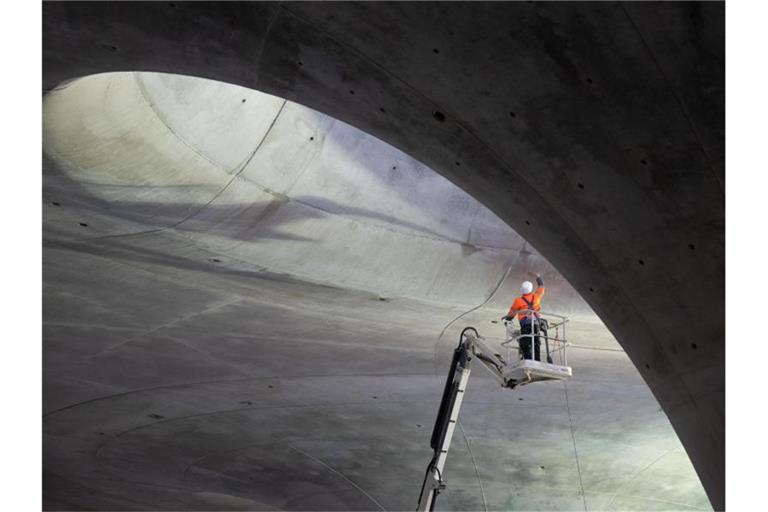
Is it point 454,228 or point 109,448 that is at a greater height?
point 454,228

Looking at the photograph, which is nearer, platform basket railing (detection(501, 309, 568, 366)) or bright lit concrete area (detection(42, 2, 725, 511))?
bright lit concrete area (detection(42, 2, 725, 511))

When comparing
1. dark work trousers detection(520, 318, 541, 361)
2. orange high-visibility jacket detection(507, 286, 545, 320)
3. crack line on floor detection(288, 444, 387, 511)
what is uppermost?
orange high-visibility jacket detection(507, 286, 545, 320)

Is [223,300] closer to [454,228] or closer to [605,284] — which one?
[454,228]

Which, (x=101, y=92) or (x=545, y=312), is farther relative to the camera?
(x=545, y=312)

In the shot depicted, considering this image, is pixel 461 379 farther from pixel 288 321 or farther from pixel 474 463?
pixel 474 463

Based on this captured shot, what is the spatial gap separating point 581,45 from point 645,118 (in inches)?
24.6

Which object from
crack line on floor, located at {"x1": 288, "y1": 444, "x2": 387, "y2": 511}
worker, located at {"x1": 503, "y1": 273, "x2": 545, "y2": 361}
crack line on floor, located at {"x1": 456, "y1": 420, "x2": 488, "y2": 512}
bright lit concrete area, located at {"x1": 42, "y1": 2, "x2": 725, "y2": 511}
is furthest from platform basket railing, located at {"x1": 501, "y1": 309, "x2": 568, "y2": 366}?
crack line on floor, located at {"x1": 288, "y1": 444, "x2": 387, "y2": 511}

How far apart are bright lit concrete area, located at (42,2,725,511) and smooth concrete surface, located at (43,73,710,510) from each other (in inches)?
1.9

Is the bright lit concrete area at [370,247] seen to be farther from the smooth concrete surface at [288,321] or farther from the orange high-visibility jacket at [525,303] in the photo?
the orange high-visibility jacket at [525,303]

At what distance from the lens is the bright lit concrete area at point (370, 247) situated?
627cm

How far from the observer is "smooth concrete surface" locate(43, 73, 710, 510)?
38.6 feet

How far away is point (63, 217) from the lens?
1199 centimetres

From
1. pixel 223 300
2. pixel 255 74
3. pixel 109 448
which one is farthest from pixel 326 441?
pixel 255 74

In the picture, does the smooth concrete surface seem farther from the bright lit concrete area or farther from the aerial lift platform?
the aerial lift platform
